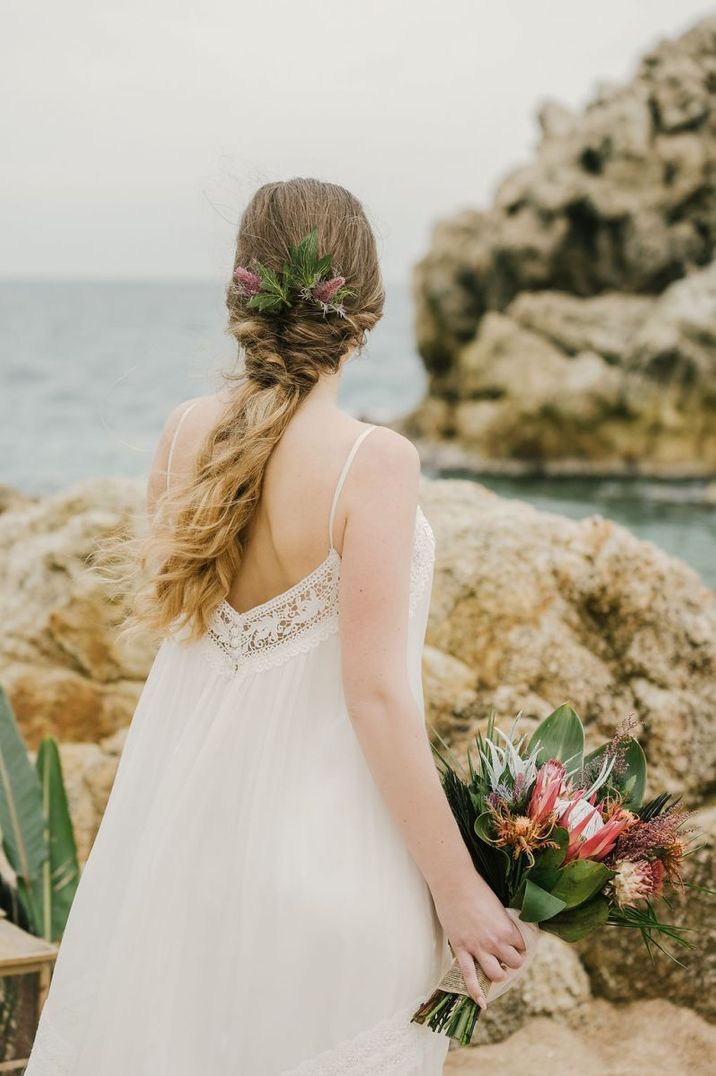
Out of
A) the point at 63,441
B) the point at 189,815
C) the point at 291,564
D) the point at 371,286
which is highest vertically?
the point at 371,286

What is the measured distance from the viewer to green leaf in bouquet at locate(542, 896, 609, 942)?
6.24 feet

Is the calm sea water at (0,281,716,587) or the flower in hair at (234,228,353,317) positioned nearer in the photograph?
the flower in hair at (234,228,353,317)

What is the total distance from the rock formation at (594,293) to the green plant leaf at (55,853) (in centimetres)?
2020

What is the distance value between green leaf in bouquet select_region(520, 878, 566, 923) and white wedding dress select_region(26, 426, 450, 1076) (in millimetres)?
198

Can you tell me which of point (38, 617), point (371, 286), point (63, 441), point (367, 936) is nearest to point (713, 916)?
point (367, 936)

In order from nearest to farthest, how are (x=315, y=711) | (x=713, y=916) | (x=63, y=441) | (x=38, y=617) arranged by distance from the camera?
(x=315, y=711)
(x=713, y=916)
(x=38, y=617)
(x=63, y=441)

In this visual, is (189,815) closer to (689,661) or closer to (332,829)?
(332,829)

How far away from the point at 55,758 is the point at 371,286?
2.05 meters

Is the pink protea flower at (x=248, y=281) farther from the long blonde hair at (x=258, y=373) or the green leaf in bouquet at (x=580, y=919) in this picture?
the green leaf in bouquet at (x=580, y=919)

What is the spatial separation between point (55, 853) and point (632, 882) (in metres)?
2.14

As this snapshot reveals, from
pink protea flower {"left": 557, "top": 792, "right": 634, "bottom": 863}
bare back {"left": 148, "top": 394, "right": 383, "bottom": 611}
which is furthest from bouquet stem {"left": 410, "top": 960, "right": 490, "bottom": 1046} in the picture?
bare back {"left": 148, "top": 394, "right": 383, "bottom": 611}

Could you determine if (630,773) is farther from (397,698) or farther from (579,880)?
(397,698)

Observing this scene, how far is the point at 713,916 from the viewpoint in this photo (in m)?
3.23

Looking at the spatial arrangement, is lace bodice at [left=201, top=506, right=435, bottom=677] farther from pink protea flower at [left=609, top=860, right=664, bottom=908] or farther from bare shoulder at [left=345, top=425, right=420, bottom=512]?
pink protea flower at [left=609, top=860, right=664, bottom=908]
